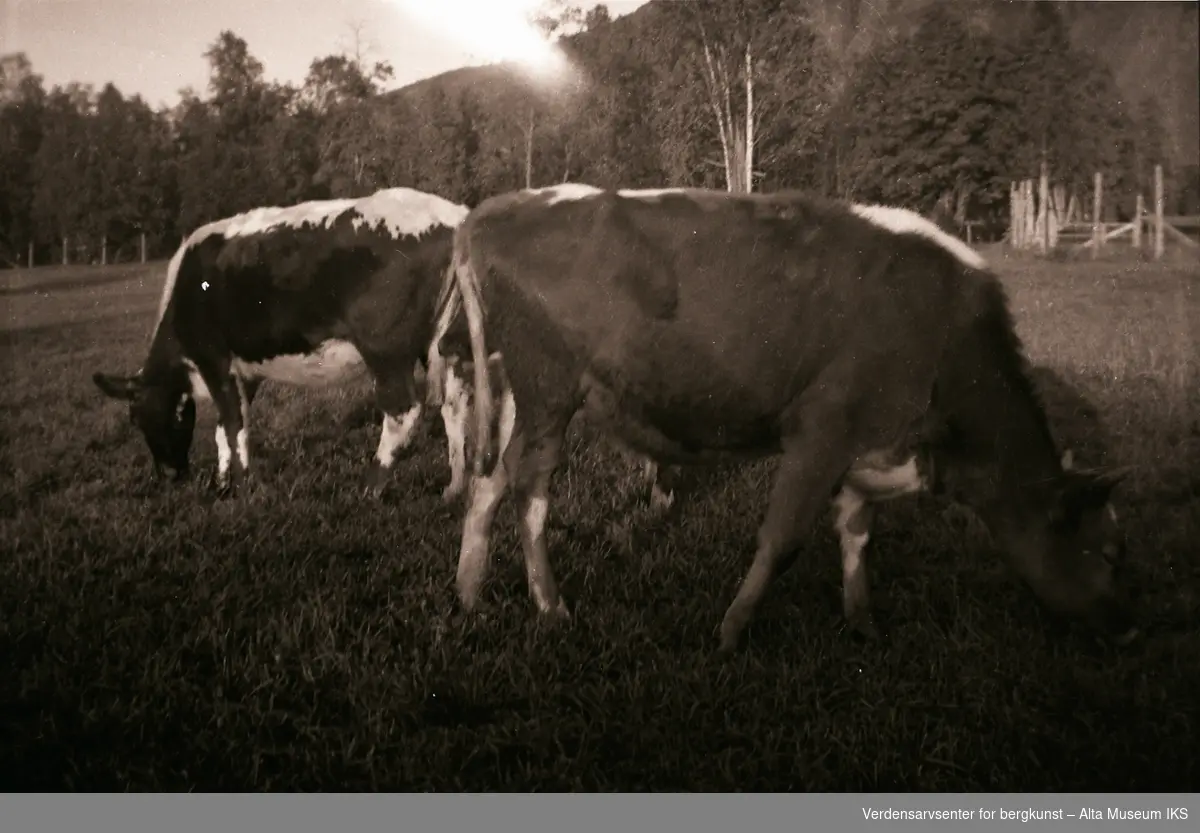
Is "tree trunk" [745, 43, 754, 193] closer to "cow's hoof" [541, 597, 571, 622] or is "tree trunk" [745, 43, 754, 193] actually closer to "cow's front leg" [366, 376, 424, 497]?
"cow's hoof" [541, 597, 571, 622]

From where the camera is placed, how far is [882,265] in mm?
4062

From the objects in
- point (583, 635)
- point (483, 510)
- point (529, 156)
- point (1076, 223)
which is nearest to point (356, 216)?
point (529, 156)

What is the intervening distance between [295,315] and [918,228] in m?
Result: 4.86

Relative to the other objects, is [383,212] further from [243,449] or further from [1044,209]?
[1044,209]

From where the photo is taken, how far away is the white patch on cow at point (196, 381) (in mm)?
7156

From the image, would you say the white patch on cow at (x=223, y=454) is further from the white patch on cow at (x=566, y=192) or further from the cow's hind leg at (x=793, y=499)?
the cow's hind leg at (x=793, y=499)

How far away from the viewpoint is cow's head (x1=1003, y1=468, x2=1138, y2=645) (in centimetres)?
405

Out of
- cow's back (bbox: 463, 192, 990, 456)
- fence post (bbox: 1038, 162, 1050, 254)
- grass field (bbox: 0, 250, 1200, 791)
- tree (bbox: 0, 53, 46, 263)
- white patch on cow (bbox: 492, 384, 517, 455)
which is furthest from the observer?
fence post (bbox: 1038, 162, 1050, 254)

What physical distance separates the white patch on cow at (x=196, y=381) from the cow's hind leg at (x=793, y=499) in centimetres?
503

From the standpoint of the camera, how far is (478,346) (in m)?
4.94

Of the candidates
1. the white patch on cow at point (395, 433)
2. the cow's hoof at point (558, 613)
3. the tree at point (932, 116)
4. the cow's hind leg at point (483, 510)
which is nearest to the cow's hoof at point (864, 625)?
the cow's hoof at point (558, 613)

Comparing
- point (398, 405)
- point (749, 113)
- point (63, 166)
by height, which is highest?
point (749, 113)

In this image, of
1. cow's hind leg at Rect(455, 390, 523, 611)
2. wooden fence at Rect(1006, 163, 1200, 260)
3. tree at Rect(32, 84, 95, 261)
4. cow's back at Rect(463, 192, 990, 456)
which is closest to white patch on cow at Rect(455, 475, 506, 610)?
cow's hind leg at Rect(455, 390, 523, 611)
